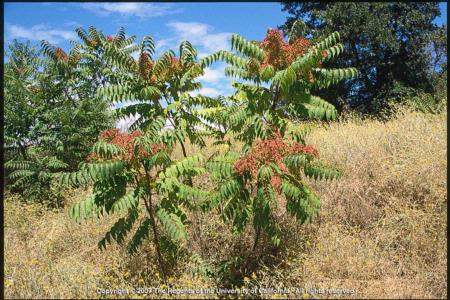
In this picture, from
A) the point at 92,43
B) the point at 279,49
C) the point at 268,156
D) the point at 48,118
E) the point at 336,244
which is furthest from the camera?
the point at 92,43

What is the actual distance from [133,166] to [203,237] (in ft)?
5.61

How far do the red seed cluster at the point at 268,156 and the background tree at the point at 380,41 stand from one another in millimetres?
13425

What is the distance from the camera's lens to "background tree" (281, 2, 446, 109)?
18.0 metres

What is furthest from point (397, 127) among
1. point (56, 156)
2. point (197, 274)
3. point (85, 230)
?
point (56, 156)

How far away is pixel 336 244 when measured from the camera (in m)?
6.00

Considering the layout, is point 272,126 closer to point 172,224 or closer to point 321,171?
point 321,171

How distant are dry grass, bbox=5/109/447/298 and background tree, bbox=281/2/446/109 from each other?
423 inches

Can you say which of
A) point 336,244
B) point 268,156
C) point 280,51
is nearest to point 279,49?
point 280,51

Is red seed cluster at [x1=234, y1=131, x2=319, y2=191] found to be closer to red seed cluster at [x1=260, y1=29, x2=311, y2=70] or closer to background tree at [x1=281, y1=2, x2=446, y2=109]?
red seed cluster at [x1=260, y1=29, x2=311, y2=70]

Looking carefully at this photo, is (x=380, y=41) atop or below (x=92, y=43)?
atop

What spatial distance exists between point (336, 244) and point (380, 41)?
46.3 ft

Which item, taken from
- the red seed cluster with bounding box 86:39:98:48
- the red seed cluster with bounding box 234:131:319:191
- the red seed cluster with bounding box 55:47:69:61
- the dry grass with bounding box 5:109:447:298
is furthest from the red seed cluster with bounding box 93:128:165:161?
the red seed cluster with bounding box 86:39:98:48

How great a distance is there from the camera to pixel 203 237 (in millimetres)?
6473

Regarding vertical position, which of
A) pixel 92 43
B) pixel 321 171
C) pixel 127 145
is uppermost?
pixel 92 43
